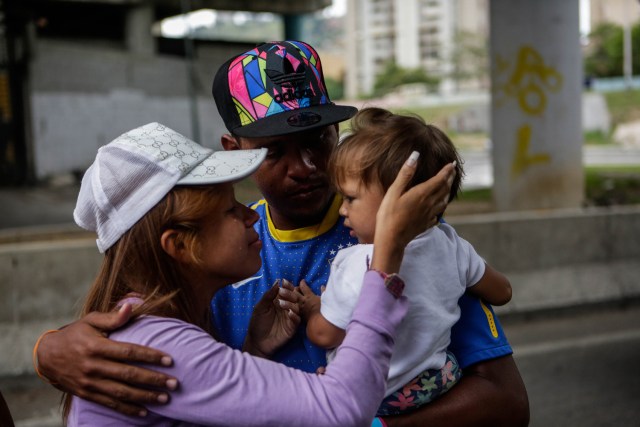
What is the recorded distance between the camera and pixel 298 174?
7.16ft

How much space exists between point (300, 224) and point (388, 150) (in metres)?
0.43

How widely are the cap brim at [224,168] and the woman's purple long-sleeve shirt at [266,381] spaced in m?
0.31

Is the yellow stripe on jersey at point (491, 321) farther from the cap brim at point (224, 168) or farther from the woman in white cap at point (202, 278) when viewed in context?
the cap brim at point (224, 168)

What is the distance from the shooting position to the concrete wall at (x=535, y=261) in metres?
6.04

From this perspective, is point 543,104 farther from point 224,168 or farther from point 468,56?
point 468,56

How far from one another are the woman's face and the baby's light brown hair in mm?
305

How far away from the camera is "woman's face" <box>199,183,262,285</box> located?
178 centimetres

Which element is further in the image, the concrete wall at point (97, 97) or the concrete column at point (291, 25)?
the concrete column at point (291, 25)

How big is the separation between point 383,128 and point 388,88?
103 metres

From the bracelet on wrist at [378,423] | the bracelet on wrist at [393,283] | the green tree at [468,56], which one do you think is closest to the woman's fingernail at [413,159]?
the bracelet on wrist at [393,283]

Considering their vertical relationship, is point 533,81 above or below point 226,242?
above

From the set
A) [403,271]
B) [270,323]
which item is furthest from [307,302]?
[403,271]

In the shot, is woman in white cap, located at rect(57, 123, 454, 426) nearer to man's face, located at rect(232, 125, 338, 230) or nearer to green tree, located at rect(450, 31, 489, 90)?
man's face, located at rect(232, 125, 338, 230)

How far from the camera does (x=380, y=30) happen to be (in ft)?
→ 462
